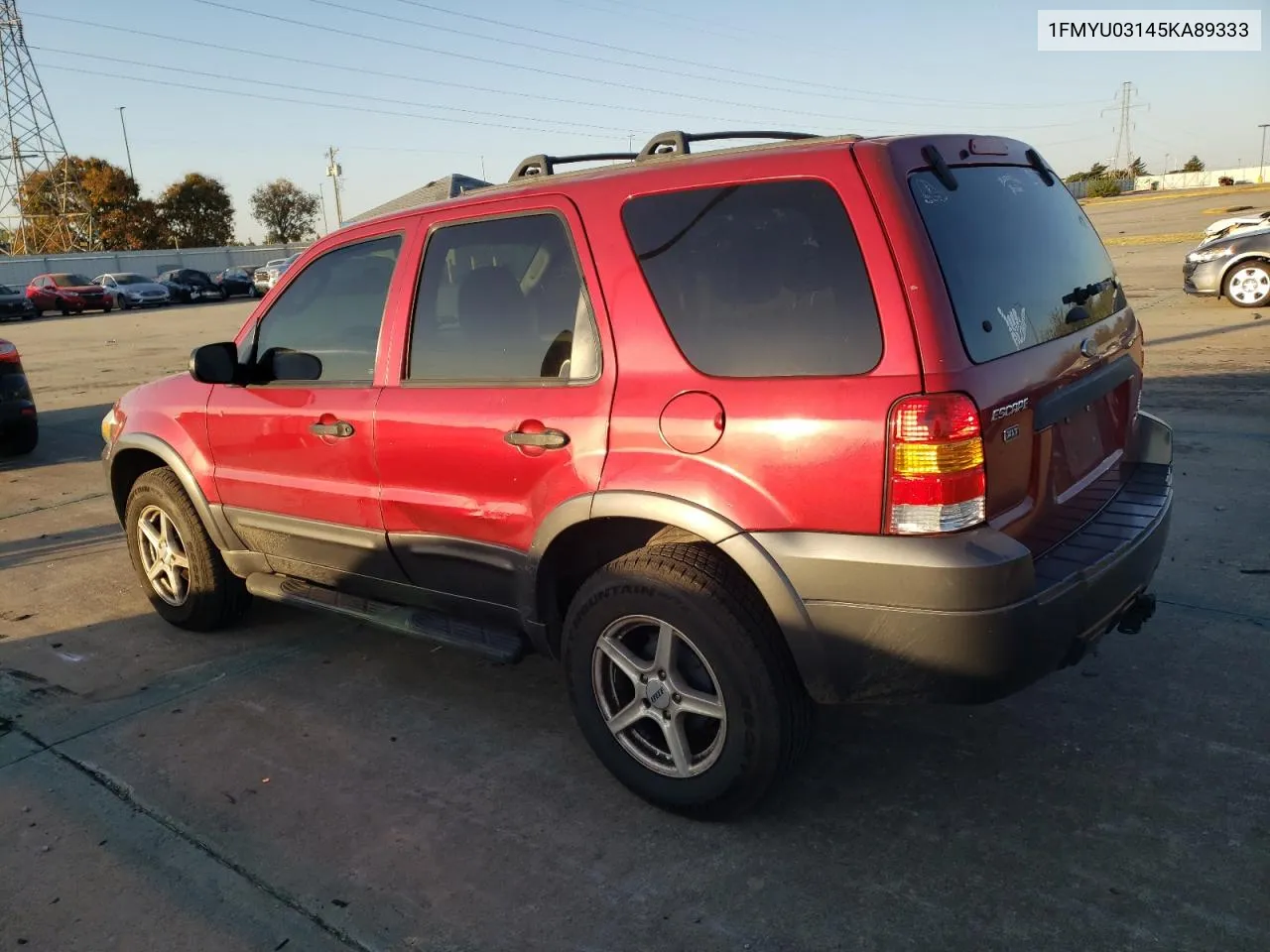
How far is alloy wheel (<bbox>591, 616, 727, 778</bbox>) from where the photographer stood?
2.86 m

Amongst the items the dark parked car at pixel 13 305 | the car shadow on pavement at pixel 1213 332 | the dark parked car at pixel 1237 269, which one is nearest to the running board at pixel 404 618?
the car shadow on pavement at pixel 1213 332

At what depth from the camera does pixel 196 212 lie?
66438 mm

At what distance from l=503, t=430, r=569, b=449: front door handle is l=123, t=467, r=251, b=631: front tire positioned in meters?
2.11

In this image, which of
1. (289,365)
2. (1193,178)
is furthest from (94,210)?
(1193,178)

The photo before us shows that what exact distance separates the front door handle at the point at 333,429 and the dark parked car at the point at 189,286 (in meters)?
37.7

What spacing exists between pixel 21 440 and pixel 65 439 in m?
0.89

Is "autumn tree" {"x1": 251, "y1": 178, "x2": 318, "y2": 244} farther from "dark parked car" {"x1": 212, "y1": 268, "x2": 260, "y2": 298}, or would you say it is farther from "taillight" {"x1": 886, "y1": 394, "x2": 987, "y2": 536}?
"taillight" {"x1": 886, "y1": 394, "x2": 987, "y2": 536}

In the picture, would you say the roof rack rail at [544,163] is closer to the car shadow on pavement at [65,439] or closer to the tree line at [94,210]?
the car shadow on pavement at [65,439]

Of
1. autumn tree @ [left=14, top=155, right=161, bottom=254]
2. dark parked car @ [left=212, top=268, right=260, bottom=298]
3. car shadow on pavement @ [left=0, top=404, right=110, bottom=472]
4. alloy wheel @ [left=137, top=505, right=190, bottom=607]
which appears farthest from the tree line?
alloy wheel @ [left=137, top=505, right=190, bottom=607]

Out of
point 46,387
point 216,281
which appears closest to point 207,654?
point 46,387

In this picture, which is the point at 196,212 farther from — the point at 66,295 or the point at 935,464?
the point at 935,464

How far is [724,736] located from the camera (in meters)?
2.79

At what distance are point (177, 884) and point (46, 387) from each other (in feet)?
43.8

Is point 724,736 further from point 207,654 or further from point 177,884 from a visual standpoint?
point 207,654
